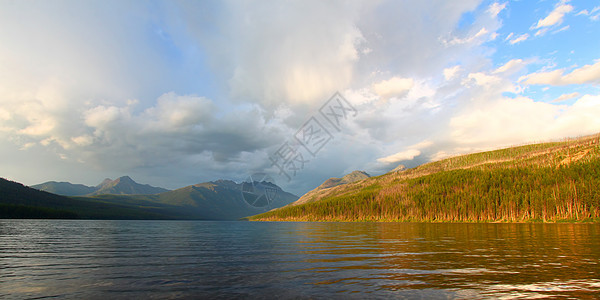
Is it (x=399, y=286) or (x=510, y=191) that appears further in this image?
(x=510, y=191)

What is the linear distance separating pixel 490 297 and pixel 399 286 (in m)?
3.53

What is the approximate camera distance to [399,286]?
12.9 metres

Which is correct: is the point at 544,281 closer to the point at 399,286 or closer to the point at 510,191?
the point at 399,286

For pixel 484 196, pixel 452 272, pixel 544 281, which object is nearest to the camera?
pixel 544 281

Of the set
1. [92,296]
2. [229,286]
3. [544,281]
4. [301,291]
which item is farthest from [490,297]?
[92,296]

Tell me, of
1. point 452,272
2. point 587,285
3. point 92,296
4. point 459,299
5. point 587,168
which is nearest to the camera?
point 459,299

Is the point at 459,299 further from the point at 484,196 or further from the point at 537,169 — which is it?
the point at 537,169

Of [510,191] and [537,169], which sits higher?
[537,169]

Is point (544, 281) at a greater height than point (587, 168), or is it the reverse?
point (587, 168)

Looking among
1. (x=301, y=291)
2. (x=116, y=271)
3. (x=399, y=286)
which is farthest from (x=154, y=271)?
(x=399, y=286)

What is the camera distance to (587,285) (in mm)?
12625

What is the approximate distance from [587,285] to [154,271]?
2261 cm

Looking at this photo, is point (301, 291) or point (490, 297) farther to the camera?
point (301, 291)

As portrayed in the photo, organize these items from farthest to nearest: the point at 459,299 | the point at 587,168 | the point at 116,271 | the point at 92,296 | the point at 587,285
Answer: the point at 587,168, the point at 116,271, the point at 587,285, the point at 92,296, the point at 459,299
